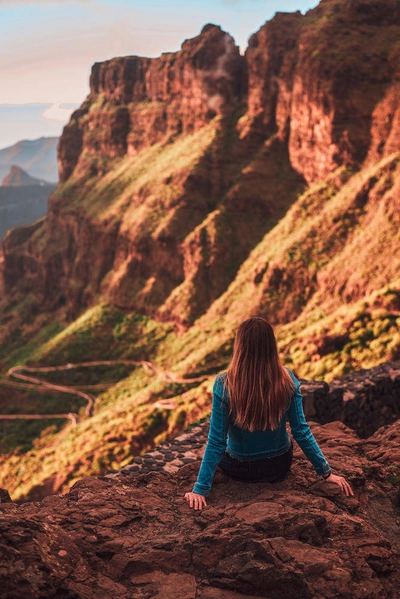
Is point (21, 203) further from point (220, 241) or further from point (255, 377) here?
point (255, 377)

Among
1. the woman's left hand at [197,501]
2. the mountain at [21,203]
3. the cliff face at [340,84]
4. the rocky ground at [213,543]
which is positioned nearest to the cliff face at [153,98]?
the cliff face at [340,84]

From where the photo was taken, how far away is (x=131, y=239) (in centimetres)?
5353

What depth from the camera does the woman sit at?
4656 millimetres

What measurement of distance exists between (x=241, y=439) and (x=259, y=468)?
41 cm

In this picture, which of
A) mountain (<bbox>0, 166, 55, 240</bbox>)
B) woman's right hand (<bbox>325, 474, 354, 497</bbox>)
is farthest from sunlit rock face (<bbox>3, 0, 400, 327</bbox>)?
mountain (<bbox>0, 166, 55, 240</bbox>)

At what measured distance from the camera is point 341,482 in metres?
5.11

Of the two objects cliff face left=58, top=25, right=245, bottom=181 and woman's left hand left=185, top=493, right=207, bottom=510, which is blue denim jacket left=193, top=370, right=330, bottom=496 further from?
cliff face left=58, top=25, right=245, bottom=181

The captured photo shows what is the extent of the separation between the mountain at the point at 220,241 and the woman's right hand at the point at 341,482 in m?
19.1

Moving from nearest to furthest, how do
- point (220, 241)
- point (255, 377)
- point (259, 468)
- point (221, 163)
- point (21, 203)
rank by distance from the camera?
point (255, 377) < point (259, 468) < point (220, 241) < point (221, 163) < point (21, 203)

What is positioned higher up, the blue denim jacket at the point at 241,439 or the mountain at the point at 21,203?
the mountain at the point at 21,203

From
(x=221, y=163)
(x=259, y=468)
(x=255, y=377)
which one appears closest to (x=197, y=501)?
(x=259, y=468)

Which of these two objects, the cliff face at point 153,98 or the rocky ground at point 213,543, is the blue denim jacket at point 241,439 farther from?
the cliff face at point 153,98

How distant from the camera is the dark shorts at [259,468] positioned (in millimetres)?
5039

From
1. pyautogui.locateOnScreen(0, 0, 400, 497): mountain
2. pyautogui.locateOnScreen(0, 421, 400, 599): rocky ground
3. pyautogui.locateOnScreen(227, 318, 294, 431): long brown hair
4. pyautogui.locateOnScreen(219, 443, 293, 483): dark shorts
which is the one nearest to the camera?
pyautogui.locateOnScreen(0, 421, 400, 599): rocky ground
